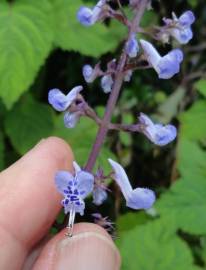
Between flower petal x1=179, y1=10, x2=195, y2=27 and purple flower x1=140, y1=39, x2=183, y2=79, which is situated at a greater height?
flower petal x1=179, y1=10, x2=195, y2=27

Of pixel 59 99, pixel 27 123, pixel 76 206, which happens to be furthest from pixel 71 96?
pixel 27 123

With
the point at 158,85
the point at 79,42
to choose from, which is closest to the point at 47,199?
the point at 79,42

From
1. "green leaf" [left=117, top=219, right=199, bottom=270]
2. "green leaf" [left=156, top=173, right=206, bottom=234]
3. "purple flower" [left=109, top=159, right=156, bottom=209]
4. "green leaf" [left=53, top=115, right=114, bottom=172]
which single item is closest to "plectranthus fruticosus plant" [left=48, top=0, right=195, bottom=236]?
"purple flower" [left=109, top=159, right=156, bottom=209]

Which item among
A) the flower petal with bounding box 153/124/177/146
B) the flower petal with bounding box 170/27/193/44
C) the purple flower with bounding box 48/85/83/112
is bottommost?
the flower petal with bounding box 153/124/177/146

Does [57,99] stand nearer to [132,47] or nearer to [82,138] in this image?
[132,47]

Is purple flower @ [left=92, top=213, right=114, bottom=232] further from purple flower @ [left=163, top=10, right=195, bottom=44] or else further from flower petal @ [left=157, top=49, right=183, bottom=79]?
purple flower @ [left=163, top=10, right=195, bottom=44]

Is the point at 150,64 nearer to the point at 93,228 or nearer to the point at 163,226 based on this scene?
the point at 93,228

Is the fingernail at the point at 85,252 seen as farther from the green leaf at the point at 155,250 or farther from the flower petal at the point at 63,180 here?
the green leaf at the point at 155,250
